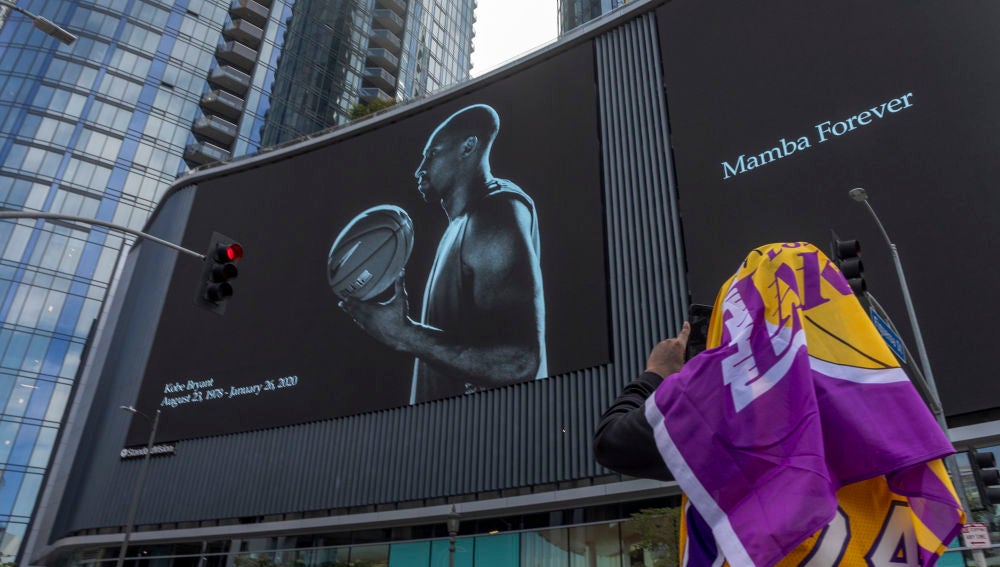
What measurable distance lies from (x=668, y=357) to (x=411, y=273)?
26.2 metres

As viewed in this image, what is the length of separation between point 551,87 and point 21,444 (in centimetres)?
4266

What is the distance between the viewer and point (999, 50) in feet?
61.8

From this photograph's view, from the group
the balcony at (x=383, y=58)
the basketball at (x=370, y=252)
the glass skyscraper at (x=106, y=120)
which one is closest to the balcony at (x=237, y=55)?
the glass skyscraper at (x=106, y=120)

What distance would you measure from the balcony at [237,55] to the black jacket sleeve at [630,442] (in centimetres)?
7337

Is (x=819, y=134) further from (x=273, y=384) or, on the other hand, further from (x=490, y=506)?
(x=273, y=384)

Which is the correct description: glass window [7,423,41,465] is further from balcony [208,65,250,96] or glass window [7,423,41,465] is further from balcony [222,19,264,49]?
balcony [222,19,264,49]

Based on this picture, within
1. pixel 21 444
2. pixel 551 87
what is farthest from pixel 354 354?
pixel 21 444

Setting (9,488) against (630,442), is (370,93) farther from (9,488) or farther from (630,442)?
(630,442)

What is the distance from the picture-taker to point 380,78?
77375mm

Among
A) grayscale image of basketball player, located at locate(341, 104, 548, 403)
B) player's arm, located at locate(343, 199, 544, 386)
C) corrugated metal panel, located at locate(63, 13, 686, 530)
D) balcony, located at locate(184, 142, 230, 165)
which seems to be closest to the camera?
corrugated metal panel, located at locate(63, 13, 686, 530)

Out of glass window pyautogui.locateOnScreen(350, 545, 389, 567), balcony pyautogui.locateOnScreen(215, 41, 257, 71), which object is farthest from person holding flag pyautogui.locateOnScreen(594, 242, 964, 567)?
balcony pyautogui.locateOnScreen(215, 41, 257, 71)

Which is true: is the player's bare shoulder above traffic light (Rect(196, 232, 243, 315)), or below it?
above

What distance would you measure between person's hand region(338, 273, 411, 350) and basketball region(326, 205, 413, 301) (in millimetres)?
454

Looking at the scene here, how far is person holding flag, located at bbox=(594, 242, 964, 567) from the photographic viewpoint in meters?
1.96
